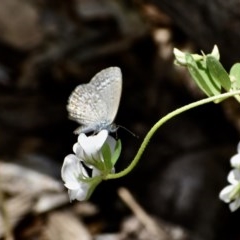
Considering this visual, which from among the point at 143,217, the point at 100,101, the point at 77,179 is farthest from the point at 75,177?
the point at 143,217

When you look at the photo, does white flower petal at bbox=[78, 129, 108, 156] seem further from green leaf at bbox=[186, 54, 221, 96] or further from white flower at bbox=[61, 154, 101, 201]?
green leaf at bbox=[186, 54, 221, 96]

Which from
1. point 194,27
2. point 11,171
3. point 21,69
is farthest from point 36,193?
point 194,27

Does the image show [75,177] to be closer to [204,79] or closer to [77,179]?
[77,179]

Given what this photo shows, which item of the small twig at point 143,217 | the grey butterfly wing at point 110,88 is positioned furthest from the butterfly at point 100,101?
the small twig at point 143,217

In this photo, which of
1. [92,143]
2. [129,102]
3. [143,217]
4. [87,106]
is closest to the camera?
[92,143]

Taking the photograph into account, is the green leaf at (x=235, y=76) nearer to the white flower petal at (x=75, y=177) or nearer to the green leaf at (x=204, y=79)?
the green leaf at (x=204, y=79)

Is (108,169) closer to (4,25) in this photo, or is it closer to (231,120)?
(231,120)

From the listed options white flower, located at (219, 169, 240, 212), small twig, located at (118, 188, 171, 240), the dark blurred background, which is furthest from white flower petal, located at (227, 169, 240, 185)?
small twig, located at (118, 188, 171, 240)
